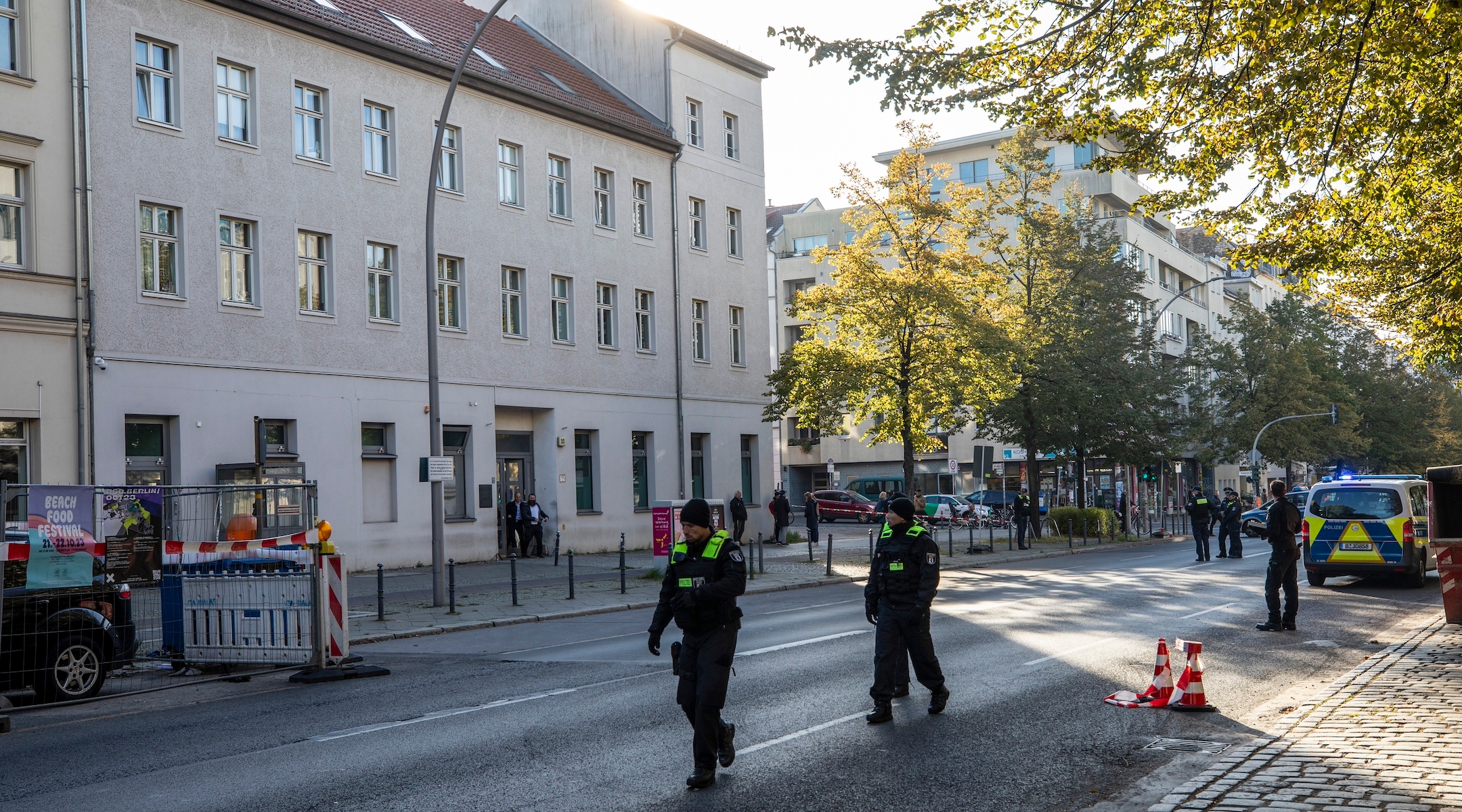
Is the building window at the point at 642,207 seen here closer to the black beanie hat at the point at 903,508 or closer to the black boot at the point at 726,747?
the black beanie hat at the point at 903,508

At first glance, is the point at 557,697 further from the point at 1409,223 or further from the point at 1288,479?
the point at 1288,479

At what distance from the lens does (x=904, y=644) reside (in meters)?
9.47

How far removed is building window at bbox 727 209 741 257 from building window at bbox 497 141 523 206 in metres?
8.87

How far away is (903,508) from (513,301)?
73.8 ft

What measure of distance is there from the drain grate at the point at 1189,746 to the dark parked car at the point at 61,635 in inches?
352

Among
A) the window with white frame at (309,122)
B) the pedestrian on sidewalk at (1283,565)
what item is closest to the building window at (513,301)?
the window with white frame at (309,122)

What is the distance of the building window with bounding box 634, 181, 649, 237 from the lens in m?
34.8

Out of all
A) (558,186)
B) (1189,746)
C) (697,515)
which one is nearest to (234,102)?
(558,186)

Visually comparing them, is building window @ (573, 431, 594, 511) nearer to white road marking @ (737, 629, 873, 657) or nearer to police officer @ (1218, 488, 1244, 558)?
police officer @ (1218, 488, 1244, 558)

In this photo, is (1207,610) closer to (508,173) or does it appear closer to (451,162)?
(451,162)

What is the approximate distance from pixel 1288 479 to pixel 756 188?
154ft

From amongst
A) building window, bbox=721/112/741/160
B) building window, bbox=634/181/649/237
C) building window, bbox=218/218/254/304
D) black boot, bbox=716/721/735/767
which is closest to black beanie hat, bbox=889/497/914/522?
black boot, bbox=716/721/735/767

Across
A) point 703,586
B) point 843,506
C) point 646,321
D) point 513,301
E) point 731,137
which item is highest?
point 731,137

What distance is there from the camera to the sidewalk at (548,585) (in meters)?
18.2
